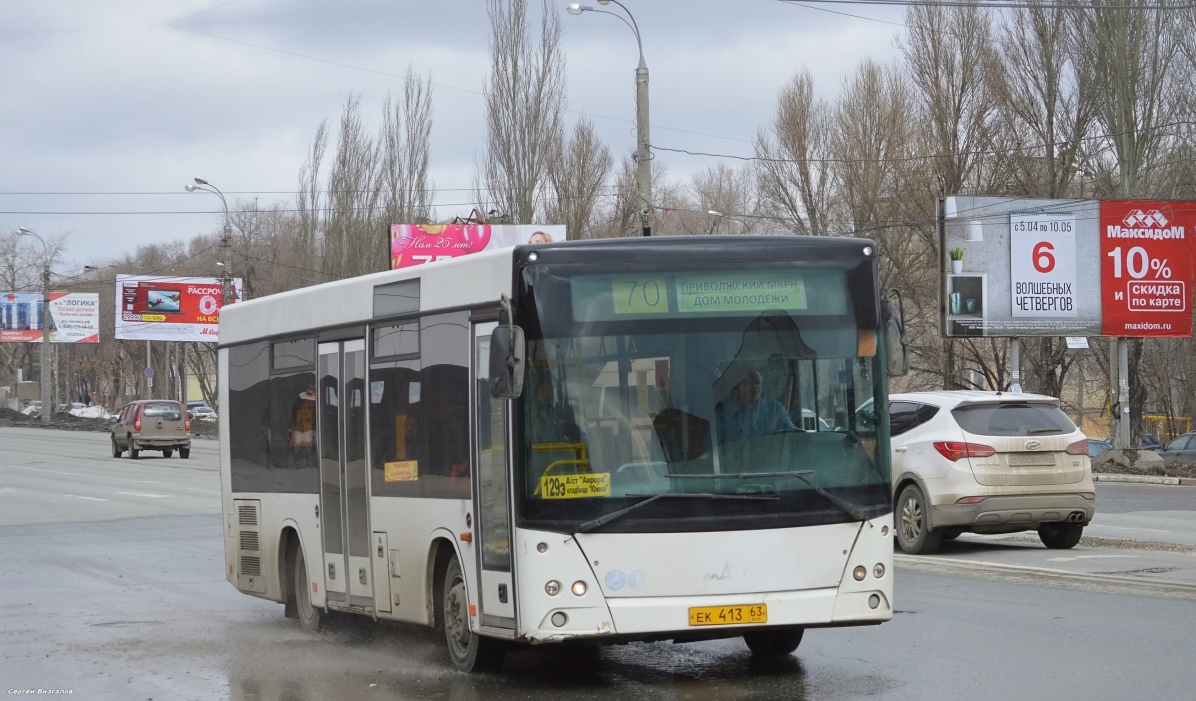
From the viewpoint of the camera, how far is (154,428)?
45438mm

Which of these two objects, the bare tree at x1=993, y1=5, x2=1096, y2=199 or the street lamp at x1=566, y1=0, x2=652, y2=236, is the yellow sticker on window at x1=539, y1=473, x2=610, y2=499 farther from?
the bare tree at x1=993, y1=5, x2=1096, y2=199

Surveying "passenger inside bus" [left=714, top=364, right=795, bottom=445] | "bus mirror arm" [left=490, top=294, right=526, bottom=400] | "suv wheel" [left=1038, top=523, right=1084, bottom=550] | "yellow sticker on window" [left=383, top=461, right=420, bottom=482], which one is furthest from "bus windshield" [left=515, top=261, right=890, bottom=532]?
"suv wheel" [left=1038, top=523, right=1084, bottom=550]

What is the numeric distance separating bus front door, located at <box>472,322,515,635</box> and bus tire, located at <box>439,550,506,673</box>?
0.36 m

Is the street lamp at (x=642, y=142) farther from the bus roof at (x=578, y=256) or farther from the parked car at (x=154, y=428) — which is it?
the parked car at (x=154, y=428)

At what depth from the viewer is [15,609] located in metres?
12.9

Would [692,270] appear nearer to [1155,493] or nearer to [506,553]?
[506,553]

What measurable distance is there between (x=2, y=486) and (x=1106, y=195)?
31868 mm

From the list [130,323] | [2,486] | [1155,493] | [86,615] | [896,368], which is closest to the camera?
[896,368]

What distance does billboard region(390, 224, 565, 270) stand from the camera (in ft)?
163

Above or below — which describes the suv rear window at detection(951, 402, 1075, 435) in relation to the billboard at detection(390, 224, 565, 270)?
below

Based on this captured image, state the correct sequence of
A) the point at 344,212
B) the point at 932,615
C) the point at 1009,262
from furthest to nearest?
the point at 344,212
the point at 1009,262
the point at 932,615

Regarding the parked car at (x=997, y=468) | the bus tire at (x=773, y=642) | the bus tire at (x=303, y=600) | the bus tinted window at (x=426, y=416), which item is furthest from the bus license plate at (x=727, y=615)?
the parked car at (x=997, y=468)

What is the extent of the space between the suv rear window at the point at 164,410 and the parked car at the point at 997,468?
3486 cm

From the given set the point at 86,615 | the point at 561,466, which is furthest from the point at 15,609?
the point at 561,466
